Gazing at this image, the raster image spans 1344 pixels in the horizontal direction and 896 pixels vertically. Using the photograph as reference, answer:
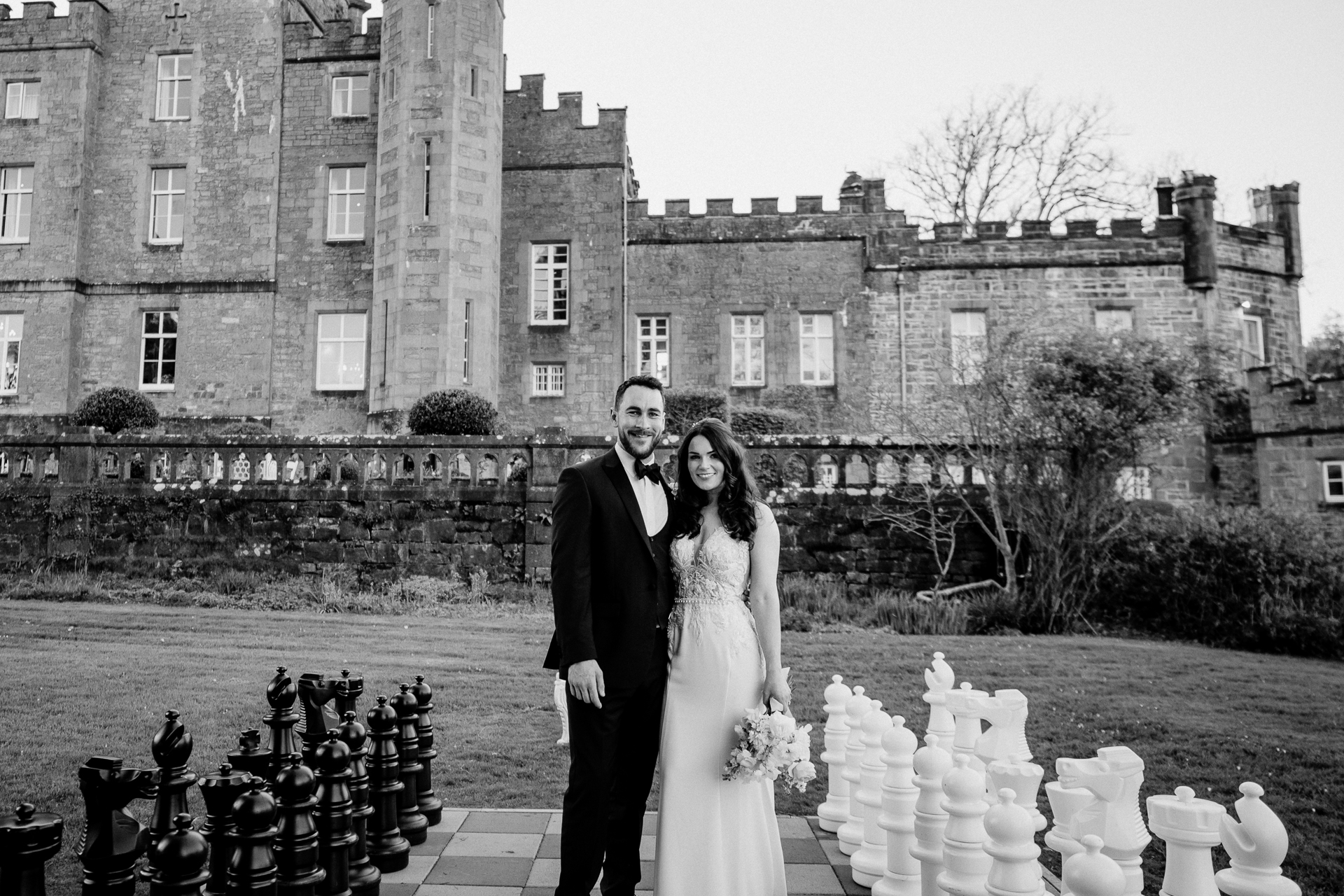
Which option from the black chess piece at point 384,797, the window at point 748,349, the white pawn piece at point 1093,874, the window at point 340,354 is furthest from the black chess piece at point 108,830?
the window at point 748,349

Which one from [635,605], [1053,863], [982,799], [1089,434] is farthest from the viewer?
[1089,434]

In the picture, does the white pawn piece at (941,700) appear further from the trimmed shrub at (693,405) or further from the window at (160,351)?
the window at (160,351)

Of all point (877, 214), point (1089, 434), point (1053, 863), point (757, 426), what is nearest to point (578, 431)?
point (757, 426)

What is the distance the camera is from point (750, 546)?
382 centimetres

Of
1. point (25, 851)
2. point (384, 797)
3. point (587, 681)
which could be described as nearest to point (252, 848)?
point (25, 851)

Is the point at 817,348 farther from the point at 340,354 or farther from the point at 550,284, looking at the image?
the point at 340,354

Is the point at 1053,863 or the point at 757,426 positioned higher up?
the point at 757,426

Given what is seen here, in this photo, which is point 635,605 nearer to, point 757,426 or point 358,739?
point 358,739

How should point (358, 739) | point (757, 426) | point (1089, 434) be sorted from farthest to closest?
1. point (757, 426)
2. point (1089, 434)
3. point (358, 739)

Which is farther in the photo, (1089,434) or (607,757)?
(1089,434)

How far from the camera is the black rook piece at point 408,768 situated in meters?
4.16

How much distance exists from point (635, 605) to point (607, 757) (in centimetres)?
59

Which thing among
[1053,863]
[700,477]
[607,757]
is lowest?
[1053,863]

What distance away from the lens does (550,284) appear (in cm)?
2298
